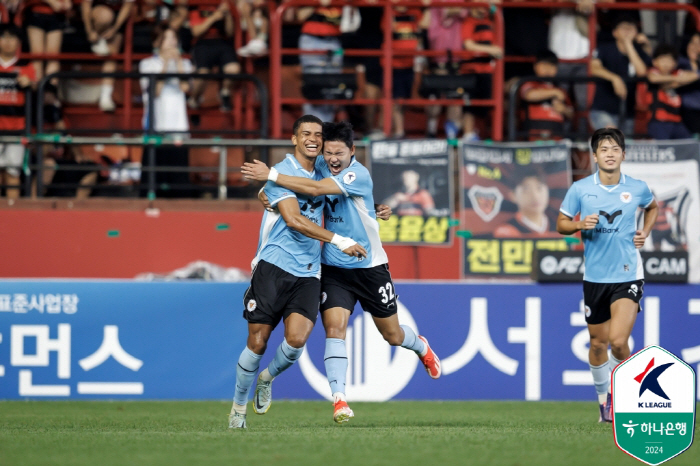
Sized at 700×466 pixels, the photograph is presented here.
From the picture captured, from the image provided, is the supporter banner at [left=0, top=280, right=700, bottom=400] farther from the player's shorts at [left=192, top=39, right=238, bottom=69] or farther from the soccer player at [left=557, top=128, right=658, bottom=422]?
the player's shorts at [left=192, top=39, right=238, bottom=69]

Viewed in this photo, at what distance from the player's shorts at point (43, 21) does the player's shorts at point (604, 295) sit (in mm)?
9039

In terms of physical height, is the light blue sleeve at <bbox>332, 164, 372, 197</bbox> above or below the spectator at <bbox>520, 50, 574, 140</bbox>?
below

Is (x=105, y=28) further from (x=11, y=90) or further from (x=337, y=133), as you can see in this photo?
(x=337, y=133)

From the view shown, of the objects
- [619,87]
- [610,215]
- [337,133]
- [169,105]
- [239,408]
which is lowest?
[239,408]

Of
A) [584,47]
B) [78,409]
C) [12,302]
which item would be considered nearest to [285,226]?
[78,409]

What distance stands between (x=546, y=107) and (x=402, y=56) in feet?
7.11

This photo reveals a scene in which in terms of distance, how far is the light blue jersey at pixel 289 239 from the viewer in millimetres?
7992

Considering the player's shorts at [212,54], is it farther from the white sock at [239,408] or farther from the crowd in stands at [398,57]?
the white sock at [239,408]

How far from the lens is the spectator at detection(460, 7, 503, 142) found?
1448cm

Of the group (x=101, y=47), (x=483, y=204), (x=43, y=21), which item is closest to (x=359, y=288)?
(x=483, y=204)

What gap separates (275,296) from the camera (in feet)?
26.1

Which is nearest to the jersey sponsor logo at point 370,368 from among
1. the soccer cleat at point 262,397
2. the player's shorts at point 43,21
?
the soccer cleat at point 262,397

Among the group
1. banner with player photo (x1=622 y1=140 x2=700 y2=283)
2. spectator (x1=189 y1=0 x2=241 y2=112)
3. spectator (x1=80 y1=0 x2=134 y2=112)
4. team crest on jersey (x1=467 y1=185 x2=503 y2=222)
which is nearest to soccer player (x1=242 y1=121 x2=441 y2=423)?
team crest on jersey (x1=467 y1=185 x2=503 y2=222)

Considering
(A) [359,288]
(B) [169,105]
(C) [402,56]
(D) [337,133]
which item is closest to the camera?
(D) [337,133]
